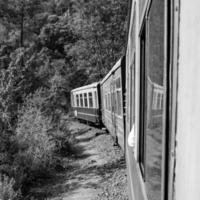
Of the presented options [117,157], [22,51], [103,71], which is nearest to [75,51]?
[103,71]

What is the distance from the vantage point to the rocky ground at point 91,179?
660 cm

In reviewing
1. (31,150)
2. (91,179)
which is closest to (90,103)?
(31,150)

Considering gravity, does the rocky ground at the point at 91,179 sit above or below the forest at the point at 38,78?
below

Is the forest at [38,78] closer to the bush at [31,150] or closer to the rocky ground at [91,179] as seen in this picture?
the bush at [31,150]

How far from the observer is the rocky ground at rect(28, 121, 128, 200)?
21.7 ft

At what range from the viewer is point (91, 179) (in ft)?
25.4

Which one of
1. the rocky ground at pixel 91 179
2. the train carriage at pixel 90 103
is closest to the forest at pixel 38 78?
the rocky ground at pixel 91 179

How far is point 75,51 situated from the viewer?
26516 millimetres

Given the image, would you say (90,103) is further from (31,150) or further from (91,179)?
(91,179)

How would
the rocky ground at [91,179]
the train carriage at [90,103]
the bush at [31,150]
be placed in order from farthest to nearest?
the train carriage at [90,103]
the bush at [31,150]
the rocky ground at [91,179]

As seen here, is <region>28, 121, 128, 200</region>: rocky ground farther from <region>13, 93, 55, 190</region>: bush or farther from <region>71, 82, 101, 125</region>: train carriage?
<region>71, 82, 101, 125</region>: train carriage

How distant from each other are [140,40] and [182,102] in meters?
1.46

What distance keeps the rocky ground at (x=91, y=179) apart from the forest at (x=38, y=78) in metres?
0.56

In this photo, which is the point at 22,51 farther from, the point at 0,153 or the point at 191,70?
the point at 191,70
